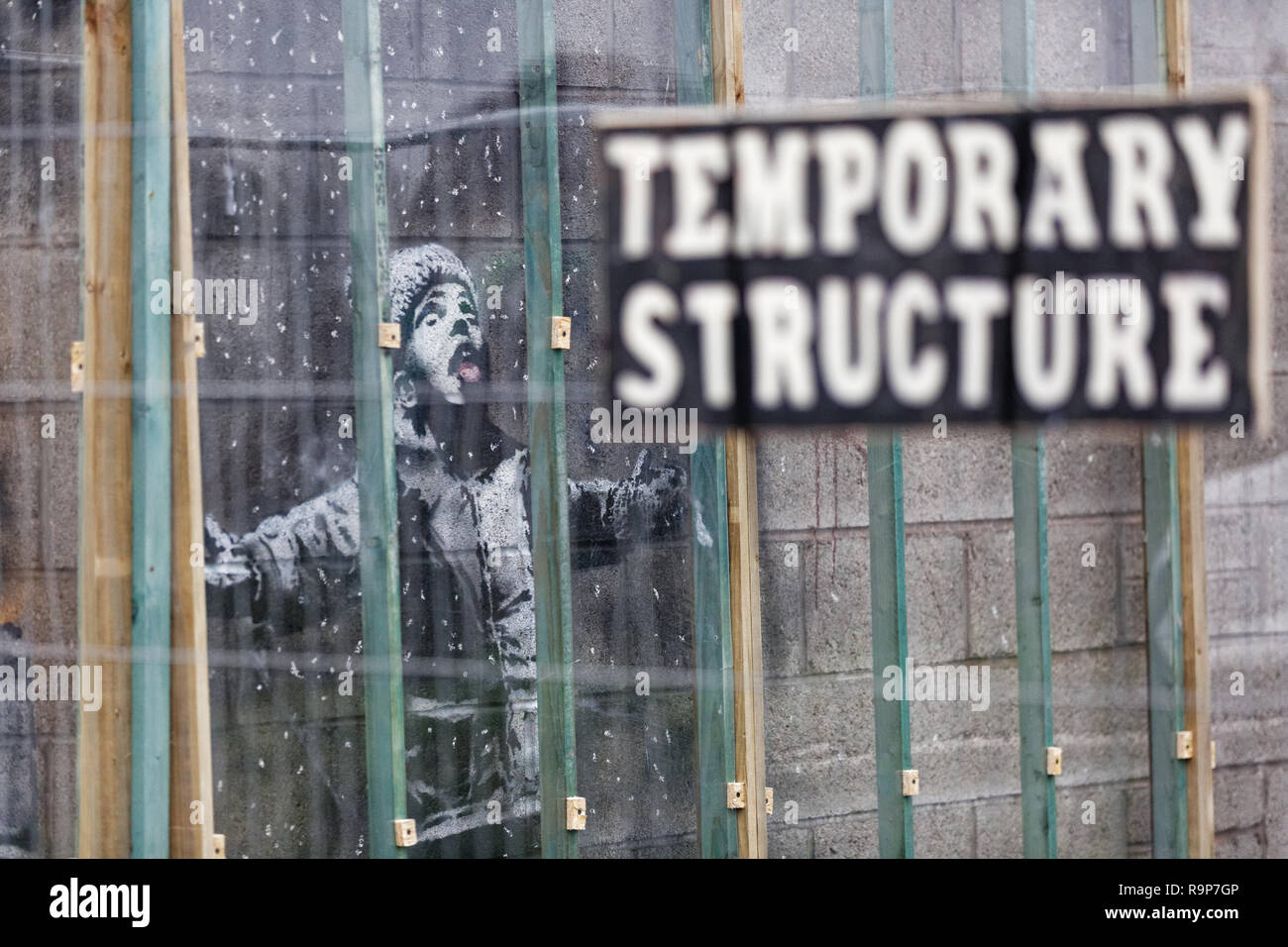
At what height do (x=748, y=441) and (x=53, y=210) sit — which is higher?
(x=53, y=210)

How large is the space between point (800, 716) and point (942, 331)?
1.39 meters

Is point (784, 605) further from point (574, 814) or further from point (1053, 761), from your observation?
point (1053, 761)

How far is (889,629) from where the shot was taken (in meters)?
4.16

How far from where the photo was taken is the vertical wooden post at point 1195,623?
4.29 m

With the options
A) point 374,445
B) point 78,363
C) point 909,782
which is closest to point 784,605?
point 909,782

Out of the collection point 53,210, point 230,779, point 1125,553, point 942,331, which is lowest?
point 230,779

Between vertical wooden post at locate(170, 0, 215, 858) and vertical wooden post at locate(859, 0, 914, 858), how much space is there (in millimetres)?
2196

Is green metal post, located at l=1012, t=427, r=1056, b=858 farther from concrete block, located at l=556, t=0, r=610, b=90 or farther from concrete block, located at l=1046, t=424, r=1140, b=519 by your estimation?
concrete block, located at l=556, t=0, r=610, b=90

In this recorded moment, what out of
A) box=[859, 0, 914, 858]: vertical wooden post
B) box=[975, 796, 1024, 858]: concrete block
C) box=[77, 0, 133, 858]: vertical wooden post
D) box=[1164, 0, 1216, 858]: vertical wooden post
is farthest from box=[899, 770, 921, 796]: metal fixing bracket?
box=[77, 0, 133, 858]: vertical wooden post

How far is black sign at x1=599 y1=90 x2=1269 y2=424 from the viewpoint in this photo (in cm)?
393

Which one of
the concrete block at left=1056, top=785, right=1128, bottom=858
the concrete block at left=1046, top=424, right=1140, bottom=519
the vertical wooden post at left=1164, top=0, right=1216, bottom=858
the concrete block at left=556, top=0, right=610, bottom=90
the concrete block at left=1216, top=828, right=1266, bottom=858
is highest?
the concrete block at left=556, top=0, right=610, bottom=90
